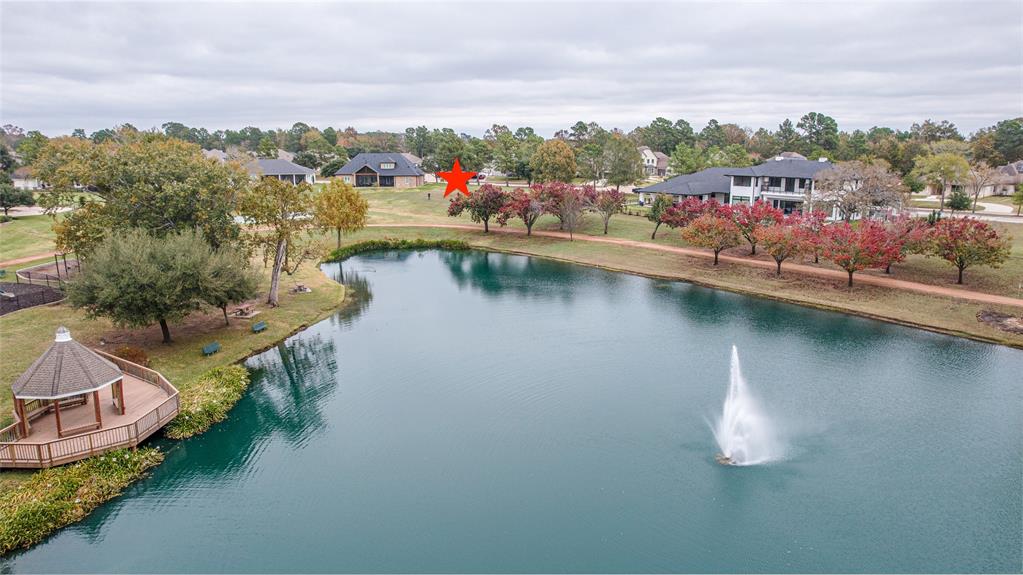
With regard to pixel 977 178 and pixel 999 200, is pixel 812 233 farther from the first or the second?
pixel 999 200

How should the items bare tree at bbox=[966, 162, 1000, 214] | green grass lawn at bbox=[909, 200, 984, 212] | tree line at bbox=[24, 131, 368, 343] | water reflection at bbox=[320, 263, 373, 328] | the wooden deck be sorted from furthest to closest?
green grass lawn at bbox=[909, 200, 984, 212] < bare tree at bbox=[966, 162, 1000, 214] < water reflection at bbox=[320, 263, 373, 328] < tree line at bbox=[24, 131, 368, 343] < the wooden deck

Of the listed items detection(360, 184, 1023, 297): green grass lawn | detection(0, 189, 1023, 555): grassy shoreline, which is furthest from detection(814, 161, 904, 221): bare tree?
detection(0, 189, 1023, 555): grassy shoreline

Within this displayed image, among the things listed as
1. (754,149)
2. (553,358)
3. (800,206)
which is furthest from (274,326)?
(754,149)

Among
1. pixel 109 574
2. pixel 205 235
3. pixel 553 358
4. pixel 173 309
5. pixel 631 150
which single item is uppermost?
pixel 631 150

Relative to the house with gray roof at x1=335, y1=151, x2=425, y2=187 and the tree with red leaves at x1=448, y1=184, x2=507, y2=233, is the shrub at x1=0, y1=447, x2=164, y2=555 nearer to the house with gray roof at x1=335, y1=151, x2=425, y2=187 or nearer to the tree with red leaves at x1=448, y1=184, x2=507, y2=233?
the tree with red leaves at x1=448, y1=184, x2=507, y2=233

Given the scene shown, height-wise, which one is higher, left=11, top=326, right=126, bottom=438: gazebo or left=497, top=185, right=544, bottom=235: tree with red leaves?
left=497, top=185, right=544, bottom=235: tree with red leaves

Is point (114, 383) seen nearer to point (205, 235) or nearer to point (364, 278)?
point (205, 235)
